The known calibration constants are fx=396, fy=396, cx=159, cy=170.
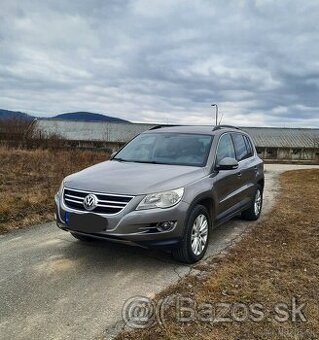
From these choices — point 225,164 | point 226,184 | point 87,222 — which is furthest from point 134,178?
point 226,184

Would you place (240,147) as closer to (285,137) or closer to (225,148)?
(225,148)

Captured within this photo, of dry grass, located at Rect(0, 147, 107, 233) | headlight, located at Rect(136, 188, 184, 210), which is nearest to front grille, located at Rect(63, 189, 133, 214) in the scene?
headlight, located at Rect(136, 188, 184, 210)

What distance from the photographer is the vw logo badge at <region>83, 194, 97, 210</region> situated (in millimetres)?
4660

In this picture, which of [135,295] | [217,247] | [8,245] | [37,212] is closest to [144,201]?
[135,295]

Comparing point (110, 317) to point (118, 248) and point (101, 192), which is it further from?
point (118, 248)

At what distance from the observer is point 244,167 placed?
701cm

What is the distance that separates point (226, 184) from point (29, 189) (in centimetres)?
580

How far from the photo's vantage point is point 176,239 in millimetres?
4691

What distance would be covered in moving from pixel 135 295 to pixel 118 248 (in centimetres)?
155

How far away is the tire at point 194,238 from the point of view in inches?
190

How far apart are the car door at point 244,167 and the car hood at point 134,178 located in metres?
1.71

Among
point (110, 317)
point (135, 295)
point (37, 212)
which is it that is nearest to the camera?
point (110, 317)

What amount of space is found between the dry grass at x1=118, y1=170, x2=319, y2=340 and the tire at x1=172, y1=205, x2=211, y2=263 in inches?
8.2

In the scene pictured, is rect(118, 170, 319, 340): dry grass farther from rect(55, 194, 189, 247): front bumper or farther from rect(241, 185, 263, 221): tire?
rect(55, 194, 189, 247): front bumper
